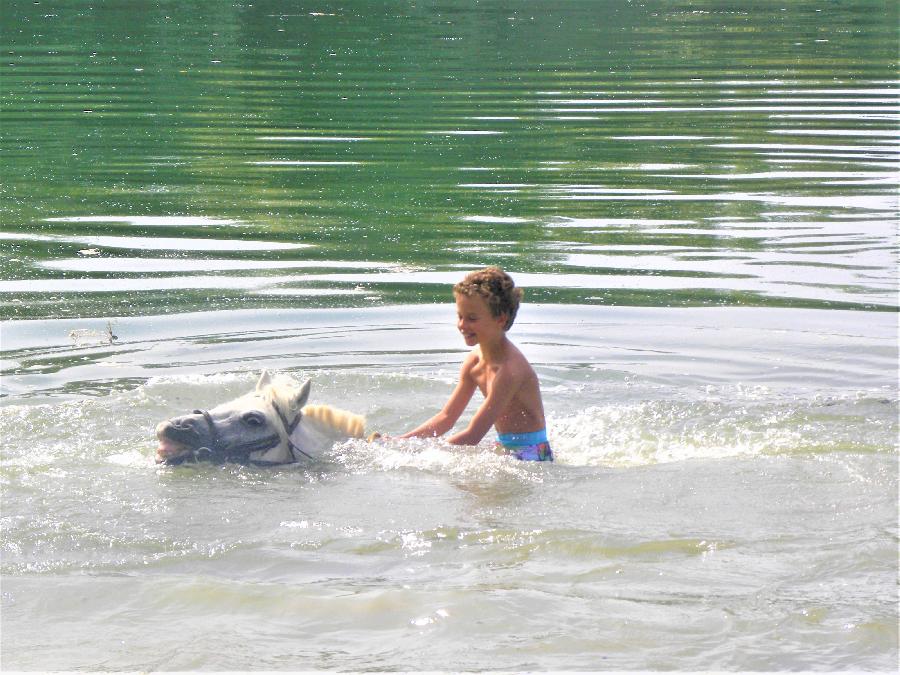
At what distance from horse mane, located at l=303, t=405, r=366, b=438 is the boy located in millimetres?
446

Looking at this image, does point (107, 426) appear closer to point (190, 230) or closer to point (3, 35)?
point (190, 230)

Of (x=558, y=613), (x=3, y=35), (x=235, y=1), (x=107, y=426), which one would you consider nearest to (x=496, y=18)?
(x=235, y=1)

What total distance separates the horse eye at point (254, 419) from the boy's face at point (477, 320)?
3.98ft

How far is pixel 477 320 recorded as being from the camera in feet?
24.6

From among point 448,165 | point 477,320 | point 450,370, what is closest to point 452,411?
point 477,320

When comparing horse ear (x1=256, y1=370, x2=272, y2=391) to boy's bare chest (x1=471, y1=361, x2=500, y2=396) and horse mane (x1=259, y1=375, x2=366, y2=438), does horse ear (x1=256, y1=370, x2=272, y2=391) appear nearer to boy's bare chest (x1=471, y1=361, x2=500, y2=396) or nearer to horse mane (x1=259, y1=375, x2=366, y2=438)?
horse mane (x1=259, y1=375, x2=366, y2=438)

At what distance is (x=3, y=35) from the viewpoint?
103 ft

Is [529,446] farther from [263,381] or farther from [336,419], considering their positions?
[263,381]

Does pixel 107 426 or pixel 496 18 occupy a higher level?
pixel 496 18

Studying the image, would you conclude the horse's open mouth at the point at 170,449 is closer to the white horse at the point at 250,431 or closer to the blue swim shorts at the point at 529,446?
the white horse at the point at 250,431

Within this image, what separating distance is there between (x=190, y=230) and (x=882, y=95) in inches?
532

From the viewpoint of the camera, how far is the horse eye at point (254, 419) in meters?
6.86

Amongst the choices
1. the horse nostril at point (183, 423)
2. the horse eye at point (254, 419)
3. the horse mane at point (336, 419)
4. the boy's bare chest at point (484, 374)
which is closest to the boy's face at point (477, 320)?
the boy's bare chest at point (484, 374)

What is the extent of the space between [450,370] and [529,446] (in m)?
1.75
